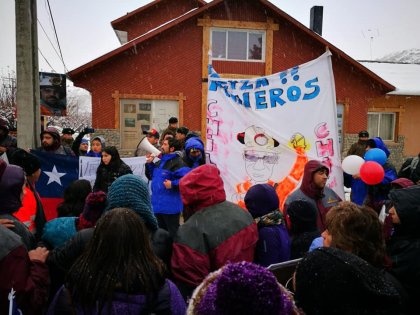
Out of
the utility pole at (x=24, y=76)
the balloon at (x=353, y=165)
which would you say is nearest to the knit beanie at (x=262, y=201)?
the balloon at (x=353, y=165)

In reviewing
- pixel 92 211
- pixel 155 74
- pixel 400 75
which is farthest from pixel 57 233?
pixel 400 75

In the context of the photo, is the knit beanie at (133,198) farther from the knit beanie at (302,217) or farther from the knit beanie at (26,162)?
the knit beanie at (26,162)

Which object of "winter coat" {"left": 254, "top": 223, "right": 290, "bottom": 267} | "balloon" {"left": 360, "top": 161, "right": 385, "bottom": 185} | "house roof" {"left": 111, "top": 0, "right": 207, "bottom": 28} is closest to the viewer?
"winter coat" {"left": 254, "top": 223, "right": 290, "bottom": 267}

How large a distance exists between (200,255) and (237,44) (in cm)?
1468

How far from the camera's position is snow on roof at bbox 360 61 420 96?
18.1 metres

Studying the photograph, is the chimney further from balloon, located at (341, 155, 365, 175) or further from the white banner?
balloon, located at (341, 155, 365, 175)

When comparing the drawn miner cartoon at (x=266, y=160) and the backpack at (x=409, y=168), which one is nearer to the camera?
the drawn miner cartoon at (x=266, y=160)

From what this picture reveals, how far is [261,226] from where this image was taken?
2.80 m

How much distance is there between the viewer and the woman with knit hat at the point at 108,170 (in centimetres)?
522

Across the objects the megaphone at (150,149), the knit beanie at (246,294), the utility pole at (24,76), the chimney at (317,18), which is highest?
the chimney at (317,18)

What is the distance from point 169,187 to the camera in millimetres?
5281

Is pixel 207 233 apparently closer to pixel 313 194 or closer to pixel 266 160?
pixel 313 194

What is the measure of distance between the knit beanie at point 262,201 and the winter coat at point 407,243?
0.86m

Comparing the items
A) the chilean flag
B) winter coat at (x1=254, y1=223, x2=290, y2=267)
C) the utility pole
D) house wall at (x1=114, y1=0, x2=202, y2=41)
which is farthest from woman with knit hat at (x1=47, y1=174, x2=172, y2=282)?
house wall at (x1=114, y1=0, x2=202, y2=41)
